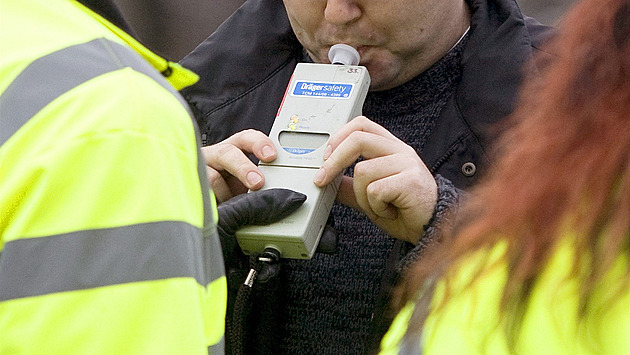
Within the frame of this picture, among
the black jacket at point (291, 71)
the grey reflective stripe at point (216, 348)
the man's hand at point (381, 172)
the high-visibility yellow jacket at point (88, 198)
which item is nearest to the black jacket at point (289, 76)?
the black jacket at point (291, 71)

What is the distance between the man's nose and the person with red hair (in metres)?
0.84

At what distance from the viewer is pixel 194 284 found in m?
0.68

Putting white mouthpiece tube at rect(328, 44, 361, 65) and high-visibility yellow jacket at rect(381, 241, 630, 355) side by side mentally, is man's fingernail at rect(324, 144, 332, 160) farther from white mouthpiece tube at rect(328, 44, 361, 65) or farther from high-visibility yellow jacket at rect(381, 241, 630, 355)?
high-visibility yellow jacket at rect(381, 241, 630, 355)

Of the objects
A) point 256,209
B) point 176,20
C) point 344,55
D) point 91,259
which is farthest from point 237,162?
point 176,20

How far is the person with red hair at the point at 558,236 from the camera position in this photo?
0.59 metres

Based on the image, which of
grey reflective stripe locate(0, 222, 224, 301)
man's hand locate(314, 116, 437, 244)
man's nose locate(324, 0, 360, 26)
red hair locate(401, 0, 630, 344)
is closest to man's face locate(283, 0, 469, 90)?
man's nose locate(324, 0, 360, 26)

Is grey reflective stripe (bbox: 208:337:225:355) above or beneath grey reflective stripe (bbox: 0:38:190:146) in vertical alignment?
beneath

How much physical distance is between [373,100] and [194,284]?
3.36ft

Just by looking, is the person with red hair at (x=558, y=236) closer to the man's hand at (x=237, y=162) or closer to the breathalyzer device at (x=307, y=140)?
the breathalyzer device at (x=307, y=140)

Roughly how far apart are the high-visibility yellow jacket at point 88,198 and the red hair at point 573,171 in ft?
0.69

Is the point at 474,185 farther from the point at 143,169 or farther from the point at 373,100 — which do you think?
the point at 143,169

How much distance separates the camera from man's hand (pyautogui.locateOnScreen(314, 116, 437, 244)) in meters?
1.33

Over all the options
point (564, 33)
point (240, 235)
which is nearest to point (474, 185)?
point (240, 235)

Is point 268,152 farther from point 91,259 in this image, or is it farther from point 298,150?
point 91,259
